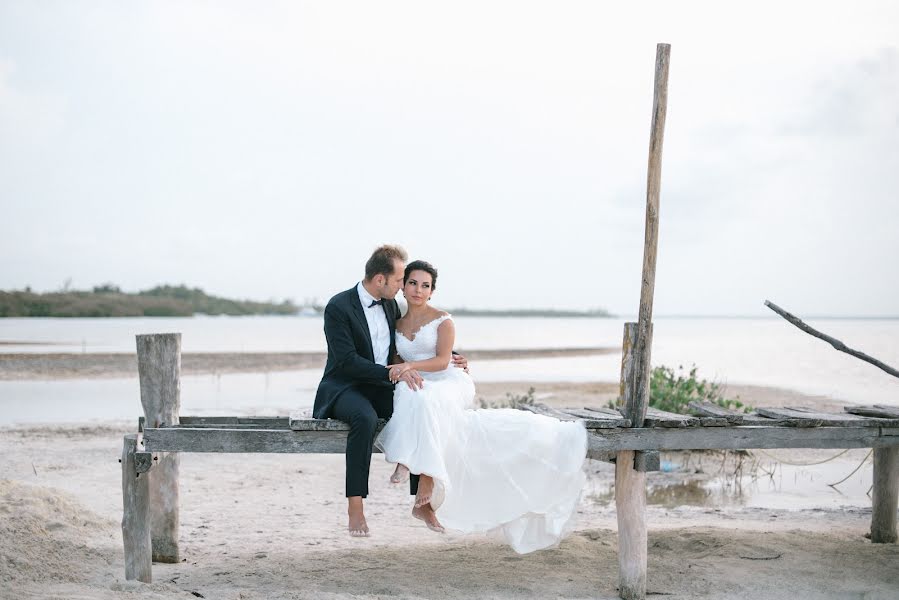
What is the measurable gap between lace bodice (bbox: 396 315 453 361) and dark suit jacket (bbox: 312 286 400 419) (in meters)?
0.28

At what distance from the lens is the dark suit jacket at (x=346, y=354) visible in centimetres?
580

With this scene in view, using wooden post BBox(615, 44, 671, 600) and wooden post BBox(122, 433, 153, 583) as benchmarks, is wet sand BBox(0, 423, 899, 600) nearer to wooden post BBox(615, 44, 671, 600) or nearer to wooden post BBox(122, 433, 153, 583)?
wooden post BBox(122, 433, 153, 583)

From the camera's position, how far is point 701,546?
691 cm

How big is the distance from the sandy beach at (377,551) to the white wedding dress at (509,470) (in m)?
0.55

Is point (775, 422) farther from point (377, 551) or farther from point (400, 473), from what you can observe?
point (377, 551)

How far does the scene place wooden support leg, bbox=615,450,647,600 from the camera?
587 centimetres

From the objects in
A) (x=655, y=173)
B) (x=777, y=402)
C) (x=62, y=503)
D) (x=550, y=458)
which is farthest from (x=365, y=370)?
(x=777, y=402)

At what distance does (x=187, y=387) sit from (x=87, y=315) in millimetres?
43564

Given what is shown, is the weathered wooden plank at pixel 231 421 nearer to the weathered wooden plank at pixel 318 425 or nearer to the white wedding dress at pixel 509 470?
the weathered wooden plank at pixel 318 425

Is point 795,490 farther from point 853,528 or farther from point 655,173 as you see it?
point 655,173

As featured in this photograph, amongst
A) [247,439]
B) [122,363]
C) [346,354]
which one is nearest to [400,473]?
[346,354]

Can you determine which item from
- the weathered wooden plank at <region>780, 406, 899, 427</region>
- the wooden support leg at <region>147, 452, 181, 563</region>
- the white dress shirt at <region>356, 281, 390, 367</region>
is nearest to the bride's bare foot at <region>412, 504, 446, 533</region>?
the white dress shirt at <region>356, 281, 390, 367</region>

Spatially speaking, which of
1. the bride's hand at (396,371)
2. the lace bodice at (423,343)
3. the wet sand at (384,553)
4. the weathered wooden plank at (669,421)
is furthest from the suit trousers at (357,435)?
the weathered wooden plank at (669,421)

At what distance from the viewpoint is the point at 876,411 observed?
6855 mm
